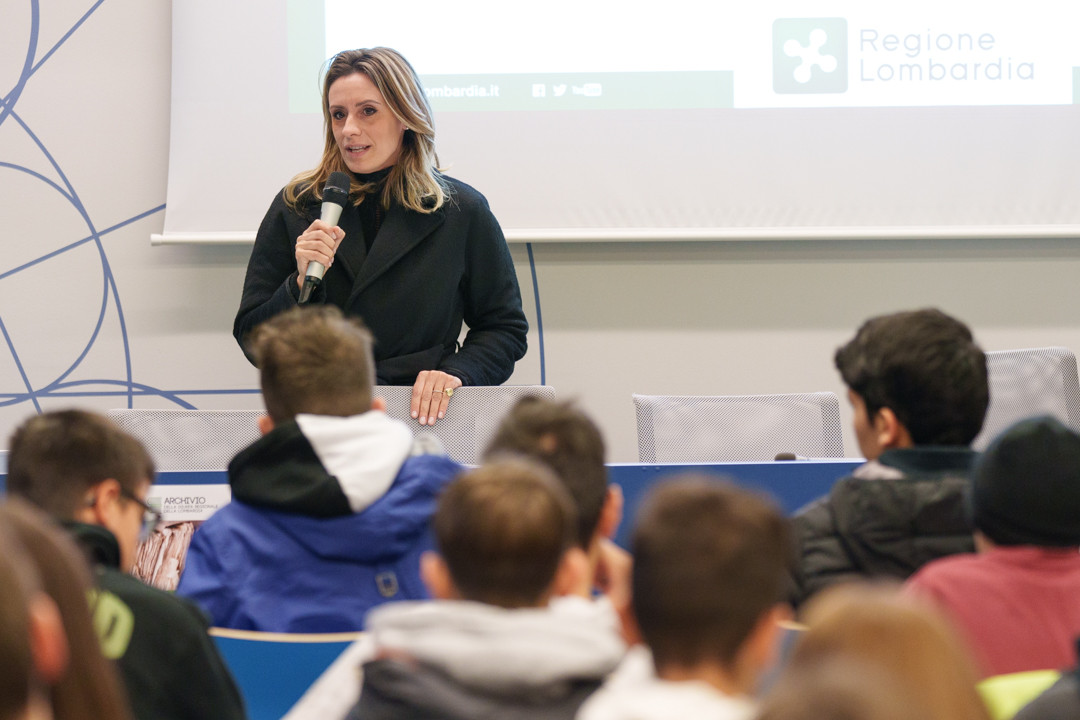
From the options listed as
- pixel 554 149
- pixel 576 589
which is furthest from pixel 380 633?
pixel 554 149

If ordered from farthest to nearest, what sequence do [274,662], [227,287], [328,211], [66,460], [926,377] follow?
1. [227,287]
2. [328,211]
3. [926,377]
4. [66,460]
5. [274,662]

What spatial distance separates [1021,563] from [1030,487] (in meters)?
0.09

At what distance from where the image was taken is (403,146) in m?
2.95

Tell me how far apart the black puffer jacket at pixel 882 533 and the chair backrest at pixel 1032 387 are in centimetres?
116

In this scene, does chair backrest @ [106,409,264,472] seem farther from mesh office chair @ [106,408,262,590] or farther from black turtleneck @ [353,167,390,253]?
black turtleneck @ [353,167,390,253]

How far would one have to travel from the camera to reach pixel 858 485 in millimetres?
1501

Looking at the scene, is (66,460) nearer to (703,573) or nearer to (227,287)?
(703,573)

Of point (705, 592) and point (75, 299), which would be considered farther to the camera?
point (75, 299)

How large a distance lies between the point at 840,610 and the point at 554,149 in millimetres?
3117

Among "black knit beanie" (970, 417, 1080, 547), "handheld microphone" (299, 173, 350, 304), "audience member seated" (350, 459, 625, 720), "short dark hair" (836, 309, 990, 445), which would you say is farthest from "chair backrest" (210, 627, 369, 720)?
"handheld microphone" (299, 173, 350, 304)

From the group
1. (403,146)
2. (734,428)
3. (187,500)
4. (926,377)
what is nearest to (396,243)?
(403,146)

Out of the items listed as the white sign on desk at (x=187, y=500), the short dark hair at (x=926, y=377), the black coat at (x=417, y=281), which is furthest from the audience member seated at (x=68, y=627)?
the black coat at (x=417, y=281)

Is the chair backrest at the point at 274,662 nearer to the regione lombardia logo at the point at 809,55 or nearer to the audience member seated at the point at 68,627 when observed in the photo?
the audience member seated at the point at 68,627

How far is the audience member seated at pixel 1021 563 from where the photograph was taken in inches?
48.1
